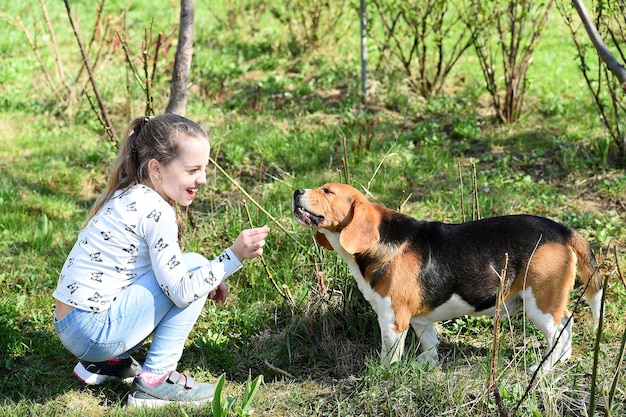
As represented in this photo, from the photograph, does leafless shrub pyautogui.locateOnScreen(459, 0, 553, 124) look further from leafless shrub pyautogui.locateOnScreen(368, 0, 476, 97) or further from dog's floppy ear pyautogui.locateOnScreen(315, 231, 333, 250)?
dog's floppy ear pyautogui.locateOnScreen(315, 231, 333, 250)

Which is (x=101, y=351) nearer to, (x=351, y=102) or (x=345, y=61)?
(x=351, y=102)

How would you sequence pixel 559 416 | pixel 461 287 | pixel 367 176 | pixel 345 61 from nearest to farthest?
pixel 559 416, pixel 461 287, pixel 367 176, pixel 345 61

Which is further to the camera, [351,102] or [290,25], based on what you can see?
[290,25]

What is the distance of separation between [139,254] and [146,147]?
542 mm

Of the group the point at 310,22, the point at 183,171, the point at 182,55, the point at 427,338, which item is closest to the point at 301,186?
the point at 182,55

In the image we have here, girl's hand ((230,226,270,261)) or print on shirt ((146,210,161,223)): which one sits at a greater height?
print on shirt ((146,210,161,223))

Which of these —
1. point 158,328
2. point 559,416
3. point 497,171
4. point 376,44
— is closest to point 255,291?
point 158,328

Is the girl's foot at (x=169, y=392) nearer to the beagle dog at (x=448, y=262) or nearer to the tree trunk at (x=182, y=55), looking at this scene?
the beagle dog at (x=448, y=262)

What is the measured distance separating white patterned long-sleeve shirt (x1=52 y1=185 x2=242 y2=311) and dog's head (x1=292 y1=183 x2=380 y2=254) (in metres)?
0.48

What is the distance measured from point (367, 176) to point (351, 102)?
6.16 ft

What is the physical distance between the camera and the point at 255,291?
5023 millimetres

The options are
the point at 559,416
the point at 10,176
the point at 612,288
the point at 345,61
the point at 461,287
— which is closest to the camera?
the point at 559,416

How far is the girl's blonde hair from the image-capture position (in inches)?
148

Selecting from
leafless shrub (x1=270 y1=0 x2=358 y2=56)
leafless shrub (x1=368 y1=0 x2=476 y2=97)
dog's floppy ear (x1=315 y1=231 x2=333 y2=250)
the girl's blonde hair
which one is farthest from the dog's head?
leafless shrub (x1=270 y1=0 x2=358 y2=56)
